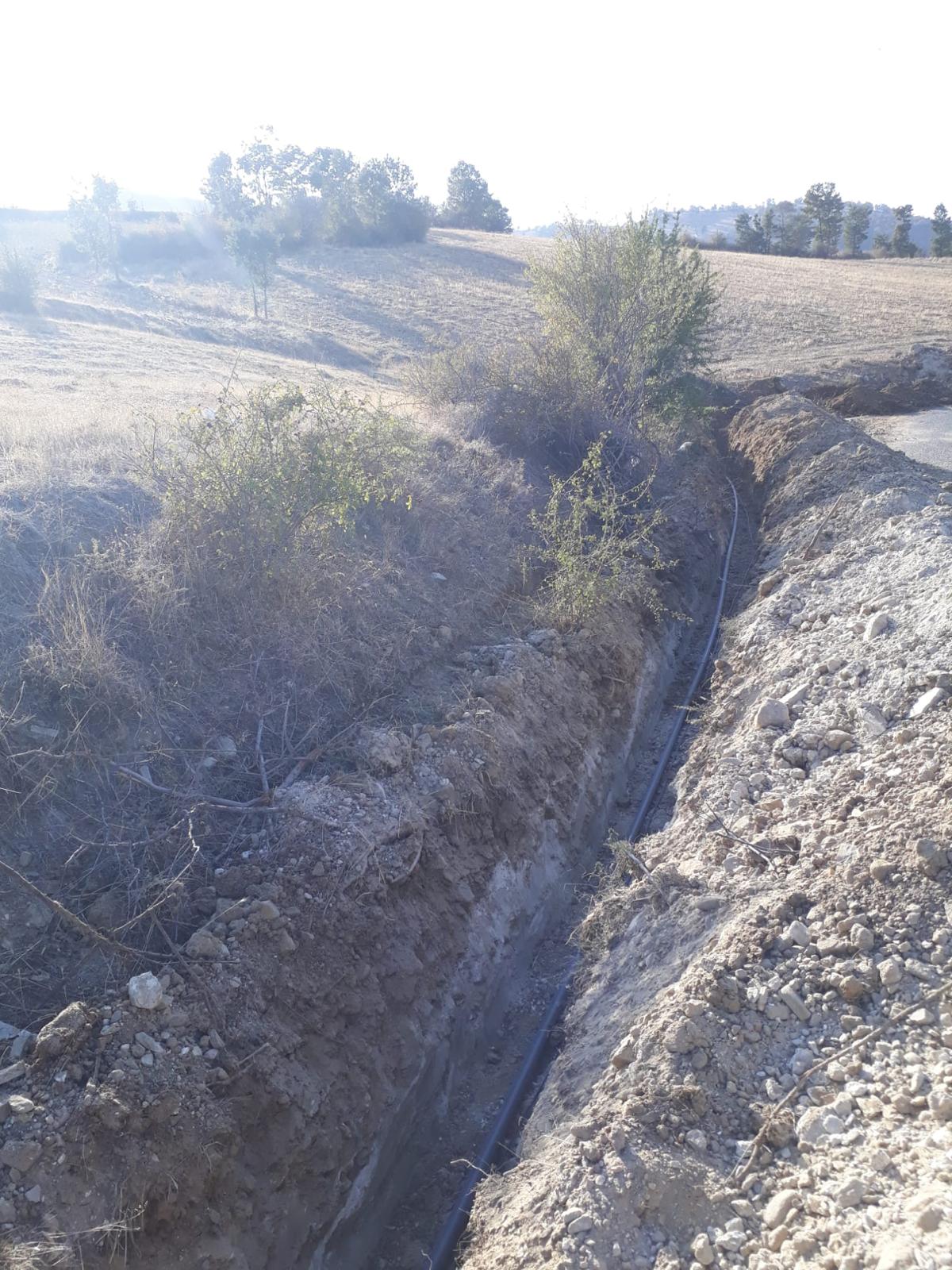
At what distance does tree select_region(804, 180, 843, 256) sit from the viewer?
49969 mm

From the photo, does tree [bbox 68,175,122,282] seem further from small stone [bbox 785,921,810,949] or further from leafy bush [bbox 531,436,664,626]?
small stone [bbox 785,921,810,949]

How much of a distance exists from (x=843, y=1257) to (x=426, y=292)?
36070 mm

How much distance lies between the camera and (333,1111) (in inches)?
210

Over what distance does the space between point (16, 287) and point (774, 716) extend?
93.8 feet

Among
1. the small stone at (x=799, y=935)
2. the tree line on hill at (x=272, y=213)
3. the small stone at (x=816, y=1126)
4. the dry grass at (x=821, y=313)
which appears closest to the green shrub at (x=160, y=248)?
the tree line on hill at (x=272, y=213)

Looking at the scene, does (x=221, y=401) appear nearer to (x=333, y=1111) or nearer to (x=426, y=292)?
(x=333, y=1111)

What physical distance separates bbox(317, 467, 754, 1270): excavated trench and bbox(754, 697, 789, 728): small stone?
56.8 inches

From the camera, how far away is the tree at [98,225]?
132ft

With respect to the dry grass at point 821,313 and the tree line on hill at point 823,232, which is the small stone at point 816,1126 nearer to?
the dry grass at point 821,313

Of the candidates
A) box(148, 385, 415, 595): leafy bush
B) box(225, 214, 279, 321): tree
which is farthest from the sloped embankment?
box(225, 214, 279, 321): tree

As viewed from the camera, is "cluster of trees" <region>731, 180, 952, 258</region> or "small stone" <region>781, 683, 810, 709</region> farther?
"cluster of trees" <region>731, 180, 952, 258</region>

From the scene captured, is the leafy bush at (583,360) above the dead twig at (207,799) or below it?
above

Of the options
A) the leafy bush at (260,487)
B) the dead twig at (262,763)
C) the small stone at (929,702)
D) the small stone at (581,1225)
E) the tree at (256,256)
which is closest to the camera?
the small stone at (581,1225)

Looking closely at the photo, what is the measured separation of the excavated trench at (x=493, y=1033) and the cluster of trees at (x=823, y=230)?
47.5 metres
